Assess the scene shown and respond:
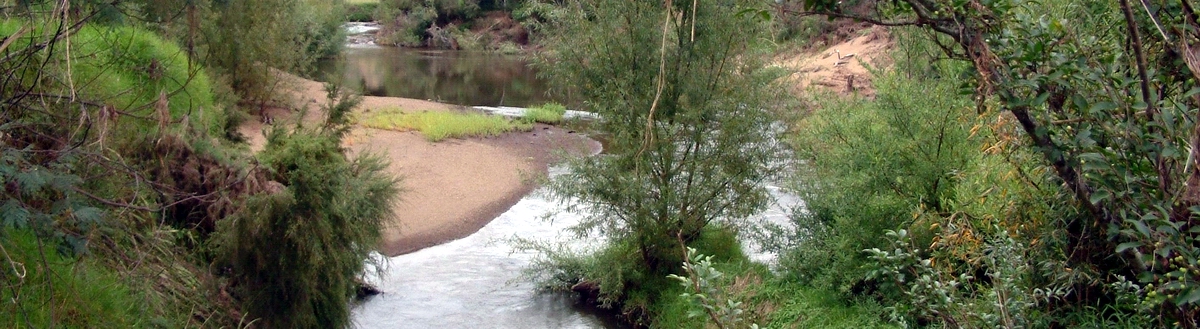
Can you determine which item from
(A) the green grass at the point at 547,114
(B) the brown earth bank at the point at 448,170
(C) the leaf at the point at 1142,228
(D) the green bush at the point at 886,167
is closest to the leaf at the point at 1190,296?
(C) the leaf at the point at 1142,228

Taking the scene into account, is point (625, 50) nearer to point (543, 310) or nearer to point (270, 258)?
point (543, 310)

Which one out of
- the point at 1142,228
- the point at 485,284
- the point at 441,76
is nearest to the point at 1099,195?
the point at 1142,228

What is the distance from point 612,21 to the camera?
11016mm

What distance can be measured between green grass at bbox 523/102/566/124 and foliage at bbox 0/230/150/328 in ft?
67.9

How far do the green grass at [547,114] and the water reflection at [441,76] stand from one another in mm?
1320

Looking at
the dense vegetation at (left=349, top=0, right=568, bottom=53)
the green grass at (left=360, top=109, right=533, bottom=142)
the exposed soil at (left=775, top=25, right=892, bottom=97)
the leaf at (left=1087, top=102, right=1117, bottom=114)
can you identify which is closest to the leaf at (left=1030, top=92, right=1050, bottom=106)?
the leaf at (left=1087, top=102, right=1117, bottom=114)

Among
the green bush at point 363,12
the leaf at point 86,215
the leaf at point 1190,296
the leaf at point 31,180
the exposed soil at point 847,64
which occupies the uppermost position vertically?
the leaf at point 1190,296

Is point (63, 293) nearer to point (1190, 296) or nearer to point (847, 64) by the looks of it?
point (1190, 296)

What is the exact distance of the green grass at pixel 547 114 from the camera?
2730 cm

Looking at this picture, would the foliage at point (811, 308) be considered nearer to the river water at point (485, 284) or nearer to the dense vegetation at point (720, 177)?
the dense vegetation at point (720, 177)

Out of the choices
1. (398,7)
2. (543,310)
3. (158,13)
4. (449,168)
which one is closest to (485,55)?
(398,7)

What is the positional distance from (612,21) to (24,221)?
777 centimetres

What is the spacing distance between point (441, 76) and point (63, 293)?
1337 inches

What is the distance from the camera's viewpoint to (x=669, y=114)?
11.4 metres
